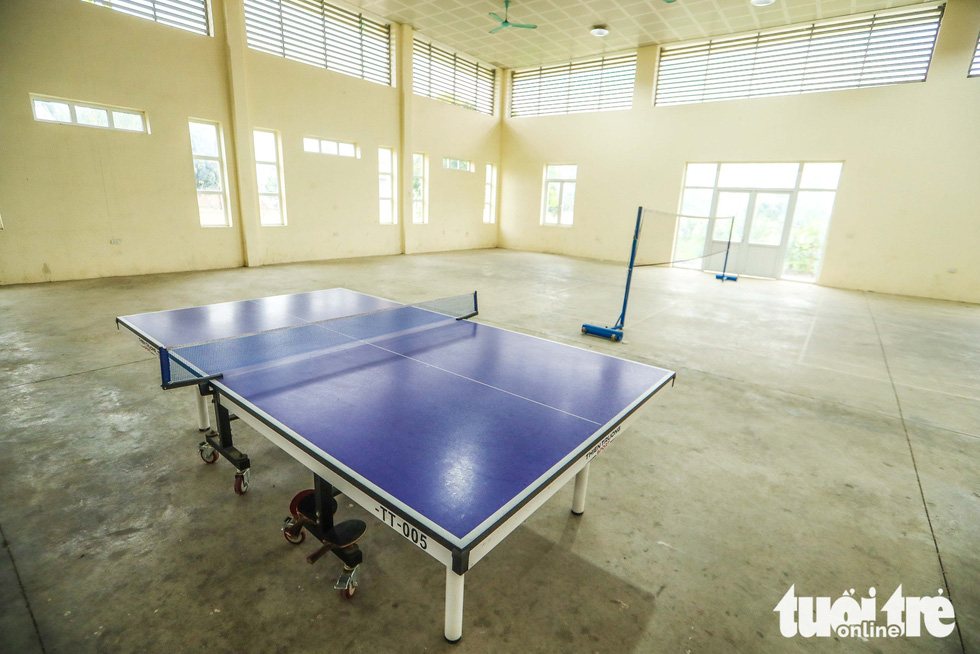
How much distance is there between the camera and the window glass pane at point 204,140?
371 inches

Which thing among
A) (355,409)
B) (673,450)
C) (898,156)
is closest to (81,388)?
(355,409)

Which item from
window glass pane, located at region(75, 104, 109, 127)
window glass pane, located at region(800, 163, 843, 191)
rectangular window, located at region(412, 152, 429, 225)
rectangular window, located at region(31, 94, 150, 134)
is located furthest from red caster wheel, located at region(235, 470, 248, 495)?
window glass pane, located at region(800, 163, 843, 191)

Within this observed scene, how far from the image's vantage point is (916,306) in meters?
9.41

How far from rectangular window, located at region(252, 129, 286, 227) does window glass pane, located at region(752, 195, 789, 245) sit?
40.1ft

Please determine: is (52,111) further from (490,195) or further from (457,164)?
(490,195)

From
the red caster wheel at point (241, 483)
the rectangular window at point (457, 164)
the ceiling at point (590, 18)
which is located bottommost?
the red caster wheel at point (241, 483)

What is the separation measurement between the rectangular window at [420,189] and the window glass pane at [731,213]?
8.55 metres

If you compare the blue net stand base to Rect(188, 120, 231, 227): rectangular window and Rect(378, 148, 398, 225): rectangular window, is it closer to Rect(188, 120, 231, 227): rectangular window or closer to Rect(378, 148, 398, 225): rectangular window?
Rect(188, 120, 231, 227): rectangular window

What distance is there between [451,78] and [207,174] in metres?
8.04

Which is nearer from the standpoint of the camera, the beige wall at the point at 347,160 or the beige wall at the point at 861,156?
the beige wall at the point at 347,160

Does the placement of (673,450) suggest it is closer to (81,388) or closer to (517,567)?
(517,567)

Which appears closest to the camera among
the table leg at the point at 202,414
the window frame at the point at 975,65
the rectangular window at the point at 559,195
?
the table leg at the point at 202,414

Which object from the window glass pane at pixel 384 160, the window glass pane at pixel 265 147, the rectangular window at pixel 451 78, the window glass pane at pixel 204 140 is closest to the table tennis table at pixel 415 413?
the window glass pane at pixel 204 140

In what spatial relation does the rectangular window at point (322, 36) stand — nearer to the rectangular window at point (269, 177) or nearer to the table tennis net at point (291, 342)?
the rectangular window at point (269, 177)
